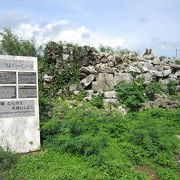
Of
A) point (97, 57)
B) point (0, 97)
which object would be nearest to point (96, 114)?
point (0, 97)

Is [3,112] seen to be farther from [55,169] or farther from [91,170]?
[91,170]

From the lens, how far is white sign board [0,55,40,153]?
4.73 m

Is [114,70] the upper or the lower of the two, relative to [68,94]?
upper

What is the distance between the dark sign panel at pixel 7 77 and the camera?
4.79 meters

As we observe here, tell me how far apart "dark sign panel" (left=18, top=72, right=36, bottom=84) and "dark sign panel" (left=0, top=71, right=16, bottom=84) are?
0.49 feet


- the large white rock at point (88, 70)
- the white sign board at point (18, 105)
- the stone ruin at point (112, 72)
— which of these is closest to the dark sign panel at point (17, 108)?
the white sign board at point (18, 105)

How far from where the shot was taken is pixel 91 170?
3672 millimetres

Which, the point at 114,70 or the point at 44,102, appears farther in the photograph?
the point at 114,70

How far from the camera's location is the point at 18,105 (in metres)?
4.85

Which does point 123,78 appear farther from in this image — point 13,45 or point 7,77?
point 13,45

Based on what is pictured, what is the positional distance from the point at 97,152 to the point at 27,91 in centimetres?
245

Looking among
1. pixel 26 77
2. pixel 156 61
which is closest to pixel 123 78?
pixel 156 61

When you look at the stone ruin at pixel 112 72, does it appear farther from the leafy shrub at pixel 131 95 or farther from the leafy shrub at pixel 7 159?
the leafy shrub at pixel 7 159

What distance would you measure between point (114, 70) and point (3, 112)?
262 inches
